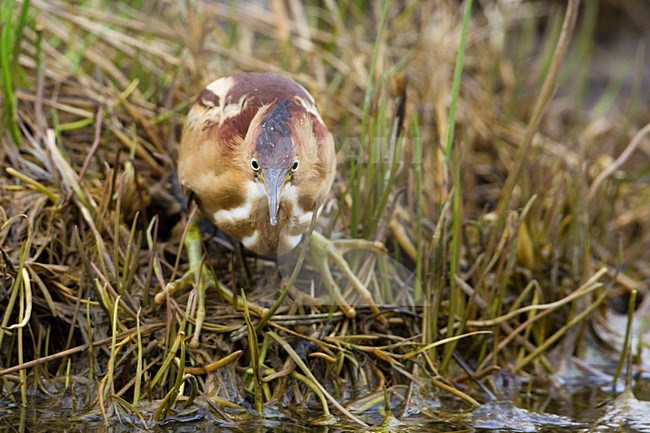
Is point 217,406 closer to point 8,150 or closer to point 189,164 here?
point 189,164

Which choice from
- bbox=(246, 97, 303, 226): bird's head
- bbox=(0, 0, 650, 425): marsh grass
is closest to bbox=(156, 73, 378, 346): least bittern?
bbox=(246, 97, 303, 226): bird's head

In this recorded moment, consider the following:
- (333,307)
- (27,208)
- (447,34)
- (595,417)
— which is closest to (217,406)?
(333,307)

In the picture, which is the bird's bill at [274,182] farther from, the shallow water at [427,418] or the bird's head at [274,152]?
the shallow water at [427,418]

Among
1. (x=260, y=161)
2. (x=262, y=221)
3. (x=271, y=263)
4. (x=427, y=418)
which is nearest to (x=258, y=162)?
(x=260, y=161)

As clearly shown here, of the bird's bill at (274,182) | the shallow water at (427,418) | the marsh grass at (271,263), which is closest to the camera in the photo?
the bird's bill at (274,182)

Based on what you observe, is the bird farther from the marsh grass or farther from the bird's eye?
the marsh grass

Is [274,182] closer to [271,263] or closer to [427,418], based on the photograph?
[271,263]

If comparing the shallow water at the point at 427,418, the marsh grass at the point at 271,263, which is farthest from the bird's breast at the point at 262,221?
the shallow water at the point at 427,418

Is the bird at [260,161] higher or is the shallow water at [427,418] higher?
the bird at [260,161]
